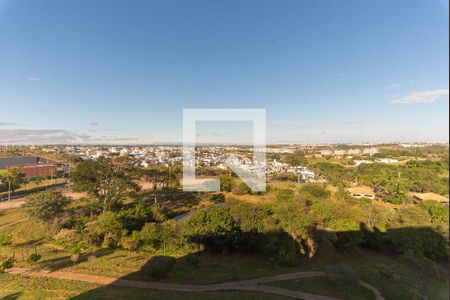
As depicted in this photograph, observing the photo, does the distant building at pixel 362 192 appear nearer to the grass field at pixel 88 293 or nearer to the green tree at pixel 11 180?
the grass field at pixel 88 293

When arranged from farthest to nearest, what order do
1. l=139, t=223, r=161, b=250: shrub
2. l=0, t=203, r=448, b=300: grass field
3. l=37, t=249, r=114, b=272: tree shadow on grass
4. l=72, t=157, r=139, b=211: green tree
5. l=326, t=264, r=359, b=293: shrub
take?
l=72, t=157, r=139, b=211: green tree → l=139, t=223, r=161, b=250: shrub → l=37, t=249, r=114, b=272: tree shadow on grass → l=326, t=264, r=359, b=293: shrub → l=0, t=203, r=448, b=300: grass field

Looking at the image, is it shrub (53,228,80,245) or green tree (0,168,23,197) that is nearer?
shrub (53,228,80,245)

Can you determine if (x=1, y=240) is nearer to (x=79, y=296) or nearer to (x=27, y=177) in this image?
(x=79, y=296)

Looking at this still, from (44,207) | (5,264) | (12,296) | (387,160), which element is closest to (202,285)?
(12,296)

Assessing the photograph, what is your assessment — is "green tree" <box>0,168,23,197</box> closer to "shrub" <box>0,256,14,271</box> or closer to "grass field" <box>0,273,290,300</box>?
"shrub" <box>0,256,14,271</box>

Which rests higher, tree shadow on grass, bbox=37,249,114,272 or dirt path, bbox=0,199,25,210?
tree shadow on grass, bbox=37,249,114,272

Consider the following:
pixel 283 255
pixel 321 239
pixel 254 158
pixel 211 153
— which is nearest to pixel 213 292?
pixel 283 255

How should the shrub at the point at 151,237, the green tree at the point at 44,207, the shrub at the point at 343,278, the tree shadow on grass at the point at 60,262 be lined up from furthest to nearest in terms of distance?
the green tree at the point at 44,207 < the shrub at the point at 151,237 < the tree shadow on grass at the point at 60,262 < the shrub at the point at 343,278

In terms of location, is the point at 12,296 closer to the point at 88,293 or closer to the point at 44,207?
the point at 88,293

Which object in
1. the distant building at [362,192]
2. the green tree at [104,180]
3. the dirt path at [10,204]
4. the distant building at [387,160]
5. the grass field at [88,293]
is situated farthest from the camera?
the distant building at [387,160]

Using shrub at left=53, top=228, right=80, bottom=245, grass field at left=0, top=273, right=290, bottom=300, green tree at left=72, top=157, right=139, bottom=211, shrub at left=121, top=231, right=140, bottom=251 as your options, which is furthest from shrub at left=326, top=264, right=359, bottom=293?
green tree at left=72, top=157, right=139, bottom=211

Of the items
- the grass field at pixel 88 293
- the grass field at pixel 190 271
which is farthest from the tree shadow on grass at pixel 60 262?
the grass field at pixel 88 293
